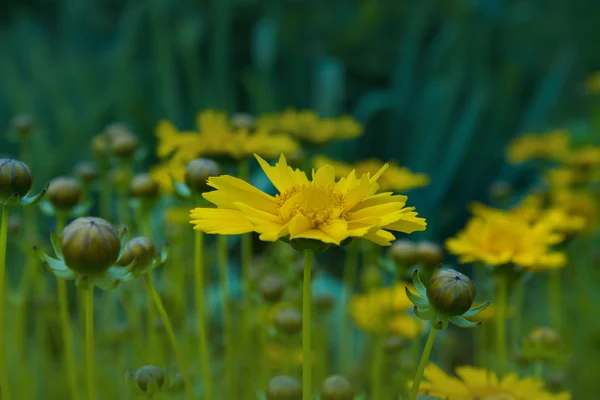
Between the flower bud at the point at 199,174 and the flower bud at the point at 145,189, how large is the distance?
6.9 inches

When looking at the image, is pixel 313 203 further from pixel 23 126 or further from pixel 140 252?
pixel 23 126

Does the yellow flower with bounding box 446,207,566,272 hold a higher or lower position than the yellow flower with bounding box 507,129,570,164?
lower

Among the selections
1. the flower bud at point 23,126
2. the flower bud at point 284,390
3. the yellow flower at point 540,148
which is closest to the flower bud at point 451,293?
the flower bud at point 284,390

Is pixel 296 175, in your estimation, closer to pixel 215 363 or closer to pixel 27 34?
pixel 215 363

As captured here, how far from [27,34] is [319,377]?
1910 millimetres

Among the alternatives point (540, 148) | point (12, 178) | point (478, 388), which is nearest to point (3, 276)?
point (12, 178)

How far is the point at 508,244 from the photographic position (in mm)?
718

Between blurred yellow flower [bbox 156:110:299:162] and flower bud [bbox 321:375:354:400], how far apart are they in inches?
12.7

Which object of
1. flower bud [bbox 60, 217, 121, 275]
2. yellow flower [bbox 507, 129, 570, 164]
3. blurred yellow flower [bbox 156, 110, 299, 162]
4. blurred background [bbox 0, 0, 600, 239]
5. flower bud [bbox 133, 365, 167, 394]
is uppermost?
blurred background [bbox 0, 0, 600, 239]

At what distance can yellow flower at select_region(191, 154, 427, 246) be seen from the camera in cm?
44

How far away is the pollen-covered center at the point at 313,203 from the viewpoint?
0.47m

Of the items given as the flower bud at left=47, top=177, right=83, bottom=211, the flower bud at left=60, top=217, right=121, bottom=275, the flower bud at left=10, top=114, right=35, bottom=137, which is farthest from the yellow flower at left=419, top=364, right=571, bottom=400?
the flower bud at left=10, top=114, right=35, bottom=137

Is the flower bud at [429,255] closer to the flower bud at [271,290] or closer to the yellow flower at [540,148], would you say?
the flower bud at [271,290]

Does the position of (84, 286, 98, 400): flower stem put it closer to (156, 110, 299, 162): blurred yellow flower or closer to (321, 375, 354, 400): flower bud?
(321, 375, 354, 400): flower bud
